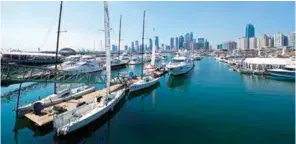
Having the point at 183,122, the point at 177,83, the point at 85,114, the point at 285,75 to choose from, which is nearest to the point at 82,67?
the point at 177,83

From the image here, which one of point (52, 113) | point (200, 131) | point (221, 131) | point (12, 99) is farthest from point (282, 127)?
point (12, 99)

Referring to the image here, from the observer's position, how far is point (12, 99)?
23.0 meters

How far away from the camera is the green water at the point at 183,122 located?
13375 millimetres

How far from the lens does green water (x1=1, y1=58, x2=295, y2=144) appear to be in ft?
43.9

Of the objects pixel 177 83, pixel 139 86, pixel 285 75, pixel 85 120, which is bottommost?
pixel 85 120

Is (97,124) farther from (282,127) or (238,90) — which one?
(238,90)

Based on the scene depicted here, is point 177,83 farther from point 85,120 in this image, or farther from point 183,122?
point 85,120

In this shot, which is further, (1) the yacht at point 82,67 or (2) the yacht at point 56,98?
(1) the yacht at point 82,67

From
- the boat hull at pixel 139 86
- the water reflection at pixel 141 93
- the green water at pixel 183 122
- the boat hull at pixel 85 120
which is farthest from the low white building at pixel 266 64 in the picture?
the boat hull at pixel 85 120

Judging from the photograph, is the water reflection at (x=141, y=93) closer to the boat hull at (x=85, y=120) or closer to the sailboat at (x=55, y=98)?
the sailboat at (x=55, y=98)

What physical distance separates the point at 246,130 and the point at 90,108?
12596 millimetres

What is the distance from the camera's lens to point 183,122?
54.0 feet

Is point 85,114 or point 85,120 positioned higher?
point 85,114

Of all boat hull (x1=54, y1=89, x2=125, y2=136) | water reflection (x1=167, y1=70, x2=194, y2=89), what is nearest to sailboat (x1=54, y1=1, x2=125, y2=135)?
boat hull (x1=54, y1=89, x2=125, y2=136)
